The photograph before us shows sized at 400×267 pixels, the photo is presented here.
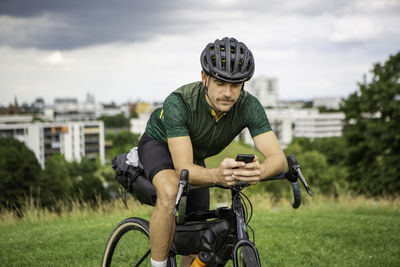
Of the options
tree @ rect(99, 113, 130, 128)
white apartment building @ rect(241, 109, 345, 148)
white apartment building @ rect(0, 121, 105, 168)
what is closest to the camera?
white apartment building @ rect(0, 121, 105, 168)

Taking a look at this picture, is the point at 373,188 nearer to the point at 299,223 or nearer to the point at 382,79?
the point at 382,79

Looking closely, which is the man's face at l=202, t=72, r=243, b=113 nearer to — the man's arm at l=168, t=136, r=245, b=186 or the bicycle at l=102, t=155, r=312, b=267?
the man's arm at l=168, t=136, r=245, b=186

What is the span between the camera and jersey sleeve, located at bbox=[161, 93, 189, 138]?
288 cm

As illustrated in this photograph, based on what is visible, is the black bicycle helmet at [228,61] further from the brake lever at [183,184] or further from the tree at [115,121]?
the tree at [115,121]

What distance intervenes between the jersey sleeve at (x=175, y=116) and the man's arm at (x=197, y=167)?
6cm

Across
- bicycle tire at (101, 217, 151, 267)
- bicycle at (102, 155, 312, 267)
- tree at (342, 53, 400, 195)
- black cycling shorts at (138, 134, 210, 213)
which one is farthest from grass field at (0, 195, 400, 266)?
tree at (342, 53, 400, 195)

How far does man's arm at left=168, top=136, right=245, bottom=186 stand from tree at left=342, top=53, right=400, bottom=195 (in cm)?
2605

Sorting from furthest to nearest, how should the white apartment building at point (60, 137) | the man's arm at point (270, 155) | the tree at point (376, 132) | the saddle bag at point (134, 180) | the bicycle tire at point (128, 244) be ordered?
the white apartment building at point (60, 137), the tree at point (376, 132), the bicycle tire at point (128, 244), the saddle bag at point (134, 180), the man's arm at point (270, 155)

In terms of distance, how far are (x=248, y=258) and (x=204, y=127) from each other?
1038 millimetres

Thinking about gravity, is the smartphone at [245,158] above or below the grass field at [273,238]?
above

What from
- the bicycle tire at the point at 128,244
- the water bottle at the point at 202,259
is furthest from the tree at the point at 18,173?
the water bottle at the point at 202,259

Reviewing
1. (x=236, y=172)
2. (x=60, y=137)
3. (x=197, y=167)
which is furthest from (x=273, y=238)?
(x=60, y=137)

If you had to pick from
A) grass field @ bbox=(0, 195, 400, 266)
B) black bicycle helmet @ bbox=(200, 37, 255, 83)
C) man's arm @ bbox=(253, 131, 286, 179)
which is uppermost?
black bicycle helmet @ bbox=(200, 37, 255, 83)

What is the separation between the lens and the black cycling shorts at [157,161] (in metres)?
3.10
